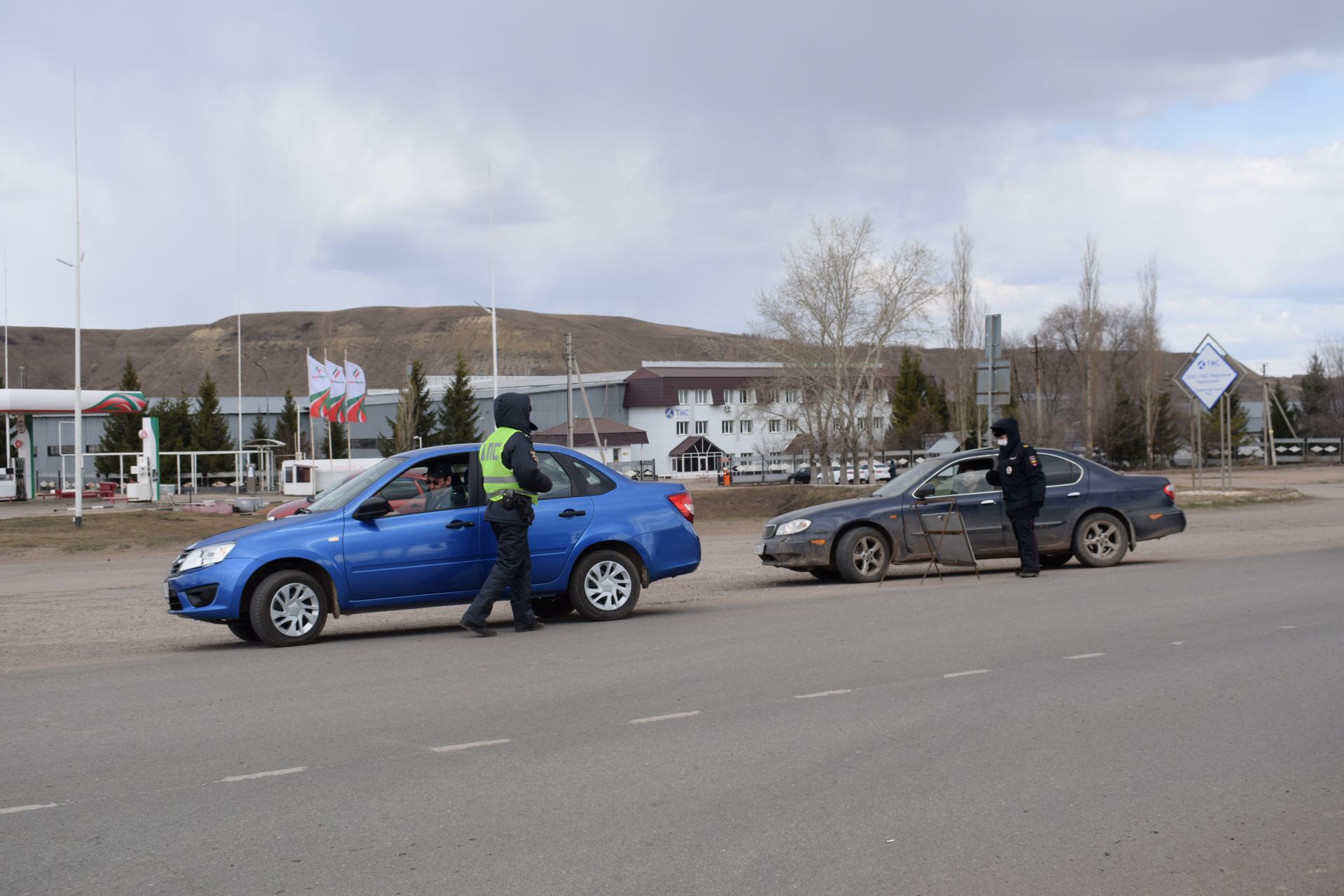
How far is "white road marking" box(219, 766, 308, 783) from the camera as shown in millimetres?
5853

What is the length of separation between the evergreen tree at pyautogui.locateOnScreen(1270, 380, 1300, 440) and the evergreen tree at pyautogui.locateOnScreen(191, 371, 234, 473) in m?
88.8

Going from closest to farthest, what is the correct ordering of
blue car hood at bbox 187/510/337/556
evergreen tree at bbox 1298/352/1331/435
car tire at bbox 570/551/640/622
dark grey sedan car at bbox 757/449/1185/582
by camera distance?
blue car hood at bbox 187/510/337/556
car tire at bbox 570/551/640/622
dark grey sedan car at bbox 757/449/1185/582
evergreen tree at bbox 1298/352/1331/435

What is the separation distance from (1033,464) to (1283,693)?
22.9 ft

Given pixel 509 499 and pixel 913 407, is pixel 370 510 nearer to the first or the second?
pixel 509 499

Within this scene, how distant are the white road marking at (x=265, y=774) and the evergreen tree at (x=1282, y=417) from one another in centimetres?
11574

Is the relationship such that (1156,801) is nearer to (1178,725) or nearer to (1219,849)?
(1219,849)

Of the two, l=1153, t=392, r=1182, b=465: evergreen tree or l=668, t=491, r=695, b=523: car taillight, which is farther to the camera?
l=1153, t=392, r=1182, b=465: evergreen tree

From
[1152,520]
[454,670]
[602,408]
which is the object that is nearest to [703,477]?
[602,408]

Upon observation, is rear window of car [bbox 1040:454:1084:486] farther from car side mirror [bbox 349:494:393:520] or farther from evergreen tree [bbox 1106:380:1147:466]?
evergreen tree [bbox 1106:380:1147:466]

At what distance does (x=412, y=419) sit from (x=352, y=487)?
64.9m

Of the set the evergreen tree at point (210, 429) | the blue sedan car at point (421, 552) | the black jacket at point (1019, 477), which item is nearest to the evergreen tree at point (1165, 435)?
the evergreen tree at point (210, 429)

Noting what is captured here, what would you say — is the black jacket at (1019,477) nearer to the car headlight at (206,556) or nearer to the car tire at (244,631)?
the car tire at (244,631)

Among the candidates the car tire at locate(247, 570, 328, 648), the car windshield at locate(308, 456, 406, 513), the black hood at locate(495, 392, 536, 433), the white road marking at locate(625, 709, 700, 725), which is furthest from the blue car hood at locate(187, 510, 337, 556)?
the white road marking at locate(625, 709, 700, 725)

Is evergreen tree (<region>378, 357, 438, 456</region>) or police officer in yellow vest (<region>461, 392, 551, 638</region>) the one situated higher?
evergreen tree (<region>378, 357, 438, 456</region>)
